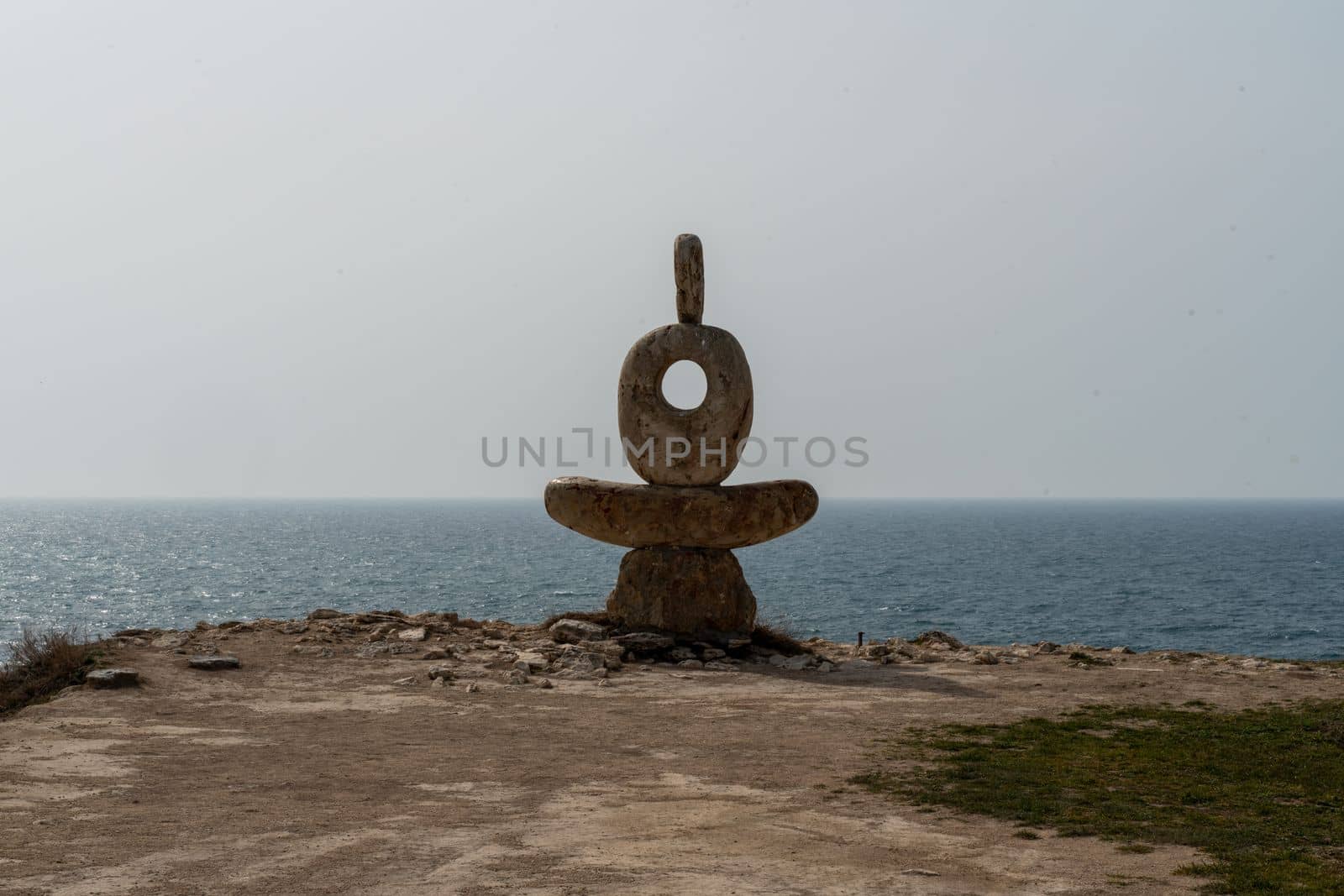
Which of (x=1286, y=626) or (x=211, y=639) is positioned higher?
(x=211, y=639)

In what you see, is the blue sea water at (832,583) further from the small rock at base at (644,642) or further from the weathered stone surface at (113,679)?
the weathered stone surface at (113,679)

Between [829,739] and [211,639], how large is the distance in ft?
27.2

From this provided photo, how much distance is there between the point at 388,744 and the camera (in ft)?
34.6

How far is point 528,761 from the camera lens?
10.0 meters

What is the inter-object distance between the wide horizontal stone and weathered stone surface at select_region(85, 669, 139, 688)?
200 inches

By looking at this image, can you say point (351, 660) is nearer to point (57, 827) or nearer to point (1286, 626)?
point (57, 827)

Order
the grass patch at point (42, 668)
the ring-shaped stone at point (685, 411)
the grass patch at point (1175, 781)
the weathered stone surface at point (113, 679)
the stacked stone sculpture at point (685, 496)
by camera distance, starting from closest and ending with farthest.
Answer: the grass patch at point (1175, 781) < the weathered stone surface at point (113, 679) < the grass patch at point (42, 668) < the stacked stone sculpture at point (685, 496) < the ring-shaped stone at point (685, 411)

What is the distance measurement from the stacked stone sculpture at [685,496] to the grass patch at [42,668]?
5.51m

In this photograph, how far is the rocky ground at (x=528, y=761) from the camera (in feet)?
22.8

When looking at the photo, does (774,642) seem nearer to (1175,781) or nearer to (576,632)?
(576,632)

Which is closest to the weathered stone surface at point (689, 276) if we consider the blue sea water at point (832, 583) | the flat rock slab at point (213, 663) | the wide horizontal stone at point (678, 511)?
the wide horizontal stone at point (678, 511)

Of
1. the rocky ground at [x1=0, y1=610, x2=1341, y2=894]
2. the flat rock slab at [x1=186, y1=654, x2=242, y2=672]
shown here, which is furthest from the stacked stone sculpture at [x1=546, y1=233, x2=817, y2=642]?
the flat rock slab at [x1=186, y1=654, x2=242, y2=672]

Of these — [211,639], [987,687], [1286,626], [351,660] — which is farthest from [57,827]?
[1286,626]

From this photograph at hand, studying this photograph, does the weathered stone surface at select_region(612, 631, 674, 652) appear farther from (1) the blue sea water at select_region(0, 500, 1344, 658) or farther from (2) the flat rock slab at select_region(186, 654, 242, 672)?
(1) the blue sea water at select_region(0, 500, 1344, 658)
